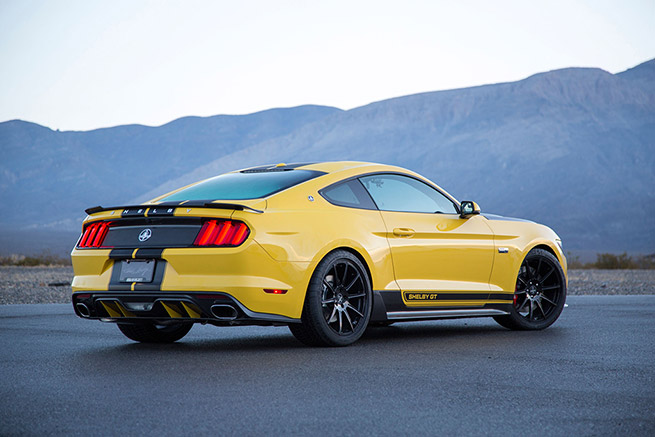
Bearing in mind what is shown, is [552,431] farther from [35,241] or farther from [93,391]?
[35,241]

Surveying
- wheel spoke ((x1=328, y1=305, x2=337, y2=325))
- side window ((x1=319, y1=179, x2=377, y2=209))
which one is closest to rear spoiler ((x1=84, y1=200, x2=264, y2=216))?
side window ((x1=319, y1=179, x2=377, y2=209))

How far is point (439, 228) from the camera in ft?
27.3

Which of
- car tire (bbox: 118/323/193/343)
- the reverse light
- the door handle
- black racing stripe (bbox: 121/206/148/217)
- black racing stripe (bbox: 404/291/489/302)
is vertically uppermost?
black racing stripe (bbox: 121/206/148/217)

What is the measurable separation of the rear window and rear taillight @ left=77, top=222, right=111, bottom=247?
1.94 feet

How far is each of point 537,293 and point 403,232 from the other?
2.08 metres

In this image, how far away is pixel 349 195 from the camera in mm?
7793

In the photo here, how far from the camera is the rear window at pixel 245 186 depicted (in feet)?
24.4

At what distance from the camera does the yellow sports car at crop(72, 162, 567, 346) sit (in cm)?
684

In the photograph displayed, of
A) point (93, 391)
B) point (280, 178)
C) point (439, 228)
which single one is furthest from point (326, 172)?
point (93, 391)

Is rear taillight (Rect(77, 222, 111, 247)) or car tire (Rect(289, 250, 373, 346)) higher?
rear taillight (Rect(77, 222, 111, 247))

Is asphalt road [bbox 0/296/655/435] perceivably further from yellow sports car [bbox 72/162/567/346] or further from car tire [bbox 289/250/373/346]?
yellow sports car [bbox 72/162/567/346]

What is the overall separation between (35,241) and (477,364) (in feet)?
288

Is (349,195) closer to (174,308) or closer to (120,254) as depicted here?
(174,308)

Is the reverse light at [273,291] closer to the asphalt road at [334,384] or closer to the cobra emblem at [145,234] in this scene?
the asphalt road at [334,384]
